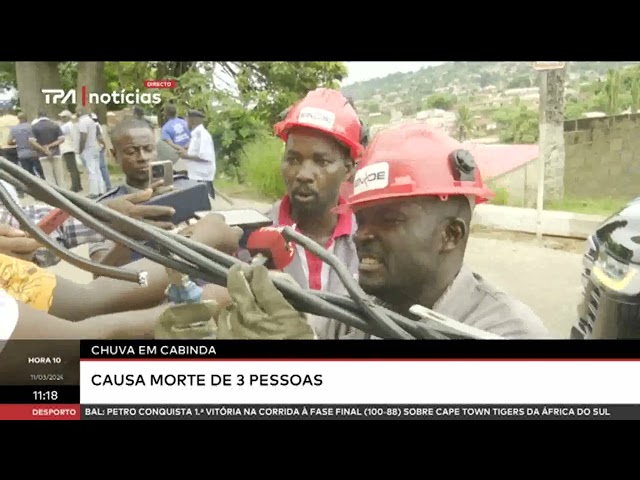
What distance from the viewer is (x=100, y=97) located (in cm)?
425

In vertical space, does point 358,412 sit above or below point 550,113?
below

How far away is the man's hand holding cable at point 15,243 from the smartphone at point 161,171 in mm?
629

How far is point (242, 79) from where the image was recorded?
14.0 feet

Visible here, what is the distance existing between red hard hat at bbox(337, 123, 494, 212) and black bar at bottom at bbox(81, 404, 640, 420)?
0.94 meters

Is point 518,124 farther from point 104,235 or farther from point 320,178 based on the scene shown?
point 104,235

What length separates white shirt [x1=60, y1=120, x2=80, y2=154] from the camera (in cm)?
428

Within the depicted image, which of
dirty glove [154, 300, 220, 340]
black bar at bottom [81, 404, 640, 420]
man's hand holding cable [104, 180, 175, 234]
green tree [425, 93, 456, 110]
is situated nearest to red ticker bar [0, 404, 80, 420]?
black bar at bottom [81, 404, 640, 420]

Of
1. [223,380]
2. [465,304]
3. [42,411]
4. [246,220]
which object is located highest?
[246,220]

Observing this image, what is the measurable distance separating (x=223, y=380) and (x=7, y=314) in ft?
3.32

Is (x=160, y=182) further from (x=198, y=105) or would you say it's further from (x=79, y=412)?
(x=79, y=412)

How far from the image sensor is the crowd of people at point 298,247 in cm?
422

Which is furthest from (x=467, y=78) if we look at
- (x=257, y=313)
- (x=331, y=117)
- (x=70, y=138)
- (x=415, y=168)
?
(x=70, y=138)

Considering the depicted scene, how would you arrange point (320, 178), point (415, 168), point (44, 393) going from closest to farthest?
1. point (415, 168)
2. point (320, 178)
3. point (44, 393)

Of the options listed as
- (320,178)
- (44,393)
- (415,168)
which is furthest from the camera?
(44,393)
